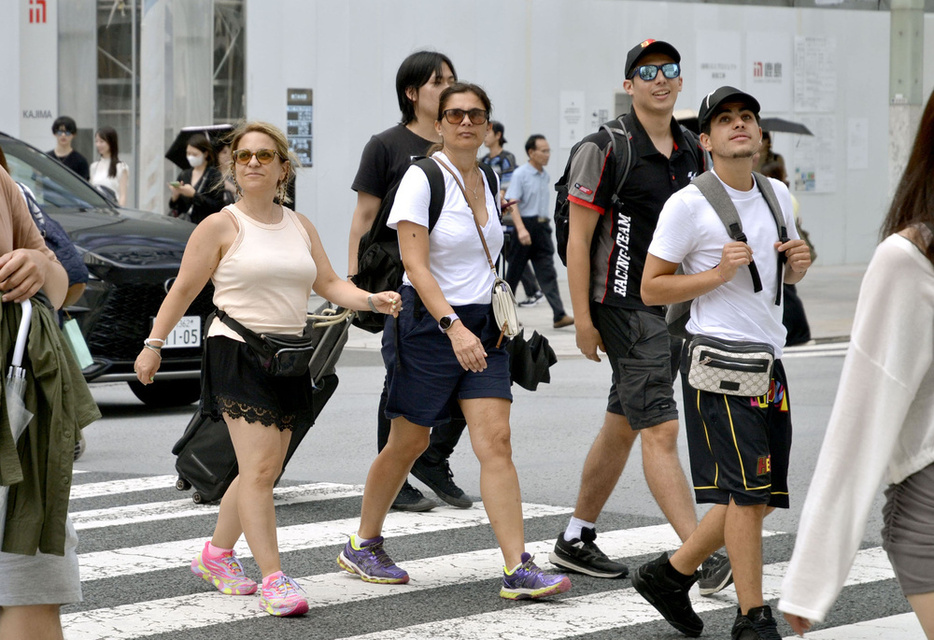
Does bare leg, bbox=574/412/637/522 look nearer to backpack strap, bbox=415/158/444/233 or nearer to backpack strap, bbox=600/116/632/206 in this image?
backpack strap, bbox=600/116/632/206

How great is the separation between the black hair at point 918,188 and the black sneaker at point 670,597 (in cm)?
224

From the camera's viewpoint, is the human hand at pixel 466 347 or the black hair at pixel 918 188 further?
the human hand at pixel 466 347

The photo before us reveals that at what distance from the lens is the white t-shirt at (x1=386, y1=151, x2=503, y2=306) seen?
565 centimetres

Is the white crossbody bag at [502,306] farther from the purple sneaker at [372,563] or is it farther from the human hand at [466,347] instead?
the purple sneaker at [372,563]

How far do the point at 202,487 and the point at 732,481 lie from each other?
323cm

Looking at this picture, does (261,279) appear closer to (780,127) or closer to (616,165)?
(616,165)

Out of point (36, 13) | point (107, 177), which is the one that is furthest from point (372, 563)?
point (36, 13)

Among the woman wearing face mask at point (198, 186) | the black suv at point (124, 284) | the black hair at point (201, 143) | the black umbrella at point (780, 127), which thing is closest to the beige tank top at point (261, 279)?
the black suv at point (124, 284)

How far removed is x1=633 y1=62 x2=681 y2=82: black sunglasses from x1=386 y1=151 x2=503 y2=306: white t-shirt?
83 cm

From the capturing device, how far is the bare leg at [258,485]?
5.38 m

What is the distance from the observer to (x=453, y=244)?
5672 mm

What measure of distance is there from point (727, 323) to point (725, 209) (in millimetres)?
385

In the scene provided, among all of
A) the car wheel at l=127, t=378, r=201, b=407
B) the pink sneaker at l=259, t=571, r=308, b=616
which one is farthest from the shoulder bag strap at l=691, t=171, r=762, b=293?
the car wheel at l=127, t=378, r=201, b=407

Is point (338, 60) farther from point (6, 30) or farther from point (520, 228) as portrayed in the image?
point (520, 228)
